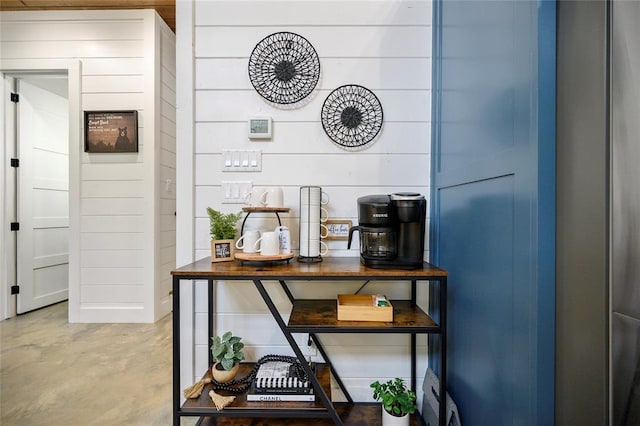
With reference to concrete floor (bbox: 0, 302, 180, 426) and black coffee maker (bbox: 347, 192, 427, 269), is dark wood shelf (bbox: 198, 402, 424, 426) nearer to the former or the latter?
concrete floor (bbox: 0, 302, 180, 426)

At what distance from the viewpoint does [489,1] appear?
101cm

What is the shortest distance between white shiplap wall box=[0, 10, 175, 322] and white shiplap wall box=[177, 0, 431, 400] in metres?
1.63

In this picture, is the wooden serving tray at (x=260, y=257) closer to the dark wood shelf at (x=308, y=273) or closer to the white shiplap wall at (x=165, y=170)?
the dark wood shelf at (x=308, y=273)

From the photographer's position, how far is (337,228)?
1592mm

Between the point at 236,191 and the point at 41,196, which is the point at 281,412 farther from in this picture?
the point at 41,196

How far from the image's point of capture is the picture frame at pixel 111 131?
9.39 ft

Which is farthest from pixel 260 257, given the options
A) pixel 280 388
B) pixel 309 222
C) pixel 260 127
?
pixel 260 127

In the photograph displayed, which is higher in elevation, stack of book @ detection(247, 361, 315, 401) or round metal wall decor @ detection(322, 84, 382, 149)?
round metal wall decor @ detection(322, 84, 382, 149)

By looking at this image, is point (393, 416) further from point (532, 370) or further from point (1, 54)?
point (1, 54)

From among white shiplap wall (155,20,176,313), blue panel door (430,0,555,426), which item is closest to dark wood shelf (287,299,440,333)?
blue panel door (430,0,555,426)

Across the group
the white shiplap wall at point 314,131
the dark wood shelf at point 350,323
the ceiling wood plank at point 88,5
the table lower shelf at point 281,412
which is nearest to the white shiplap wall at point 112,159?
the ceiling wood plank at point 88,5

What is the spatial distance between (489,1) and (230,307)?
1.77 meters

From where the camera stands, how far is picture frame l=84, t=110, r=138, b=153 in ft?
9.39

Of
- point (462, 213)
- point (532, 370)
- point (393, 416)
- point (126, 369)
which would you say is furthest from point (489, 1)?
point (126, 369)
